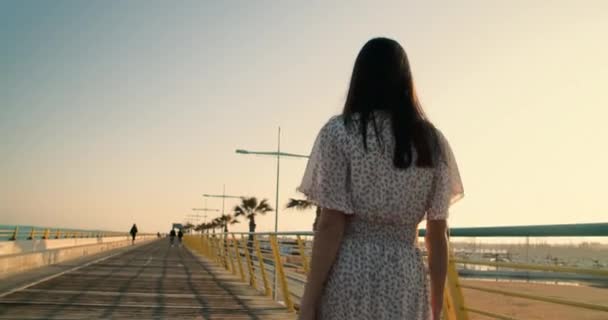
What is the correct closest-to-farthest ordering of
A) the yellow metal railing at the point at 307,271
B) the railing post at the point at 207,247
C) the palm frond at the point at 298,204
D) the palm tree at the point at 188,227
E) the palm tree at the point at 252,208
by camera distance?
1. the yellow metal railing at the point at 307,271
2. the railing post at the point at 207,247
3. the palm frond at the point at 298,204
4. the palm tree at the point at 252,208
5. the palm tree at the point at 188,227

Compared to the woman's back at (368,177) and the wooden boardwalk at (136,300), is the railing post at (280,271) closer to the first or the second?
the wooden boardwalk at (136,300)

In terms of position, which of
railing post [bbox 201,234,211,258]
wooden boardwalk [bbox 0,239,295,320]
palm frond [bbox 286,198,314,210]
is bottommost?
wooden boardwalk [bbox 0,239,295,320]

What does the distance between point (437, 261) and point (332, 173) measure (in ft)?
1.63

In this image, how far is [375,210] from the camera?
205 cm

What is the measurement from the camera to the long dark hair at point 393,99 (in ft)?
6.84

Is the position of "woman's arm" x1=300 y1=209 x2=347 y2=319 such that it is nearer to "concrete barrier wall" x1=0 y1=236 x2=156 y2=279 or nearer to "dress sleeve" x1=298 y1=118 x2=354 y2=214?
"dress sleeve" x1=298 y1=118 x2=354 y2=214

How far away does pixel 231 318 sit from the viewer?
26.1ft

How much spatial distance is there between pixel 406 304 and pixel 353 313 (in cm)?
19

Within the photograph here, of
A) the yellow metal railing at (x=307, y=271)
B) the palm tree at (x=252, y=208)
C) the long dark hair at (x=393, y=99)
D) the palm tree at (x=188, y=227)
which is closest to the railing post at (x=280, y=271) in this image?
the yellow metal railing at (x=307, y=271)

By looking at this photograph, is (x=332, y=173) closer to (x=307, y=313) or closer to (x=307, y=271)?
(x=307, y=313)

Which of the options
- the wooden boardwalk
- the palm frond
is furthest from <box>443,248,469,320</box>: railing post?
the palm frond

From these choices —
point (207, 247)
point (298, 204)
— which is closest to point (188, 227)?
point (298, 204)

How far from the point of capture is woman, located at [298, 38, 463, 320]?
6.72 feet

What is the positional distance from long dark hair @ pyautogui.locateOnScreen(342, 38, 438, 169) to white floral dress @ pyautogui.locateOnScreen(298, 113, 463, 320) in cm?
3
